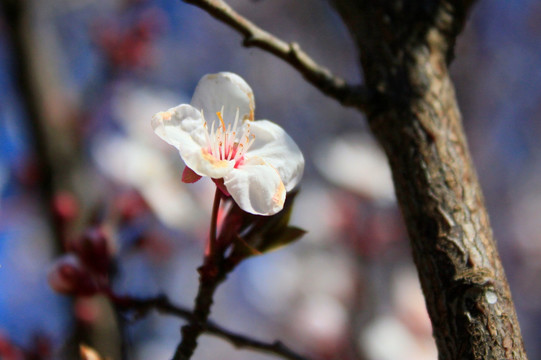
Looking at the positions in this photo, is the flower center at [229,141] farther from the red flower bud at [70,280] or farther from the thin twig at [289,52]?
the red flower bud at [70,280]

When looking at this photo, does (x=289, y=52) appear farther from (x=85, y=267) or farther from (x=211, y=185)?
(x=211, y=185)

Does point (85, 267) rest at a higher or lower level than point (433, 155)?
lower

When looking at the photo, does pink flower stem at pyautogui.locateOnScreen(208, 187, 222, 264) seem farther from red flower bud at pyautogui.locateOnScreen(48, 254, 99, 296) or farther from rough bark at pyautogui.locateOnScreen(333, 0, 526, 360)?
red flower bud at pyautogui.locateOnScreen(48, 254, 99, 296)

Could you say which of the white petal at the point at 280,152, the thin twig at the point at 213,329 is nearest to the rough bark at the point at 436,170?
the white petal at the point at 280,152

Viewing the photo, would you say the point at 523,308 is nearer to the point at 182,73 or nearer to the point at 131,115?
the point at 131,115

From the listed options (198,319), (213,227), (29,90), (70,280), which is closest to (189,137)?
(213,227)

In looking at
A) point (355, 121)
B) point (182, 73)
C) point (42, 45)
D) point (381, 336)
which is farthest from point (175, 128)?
A: point (182, 73)
